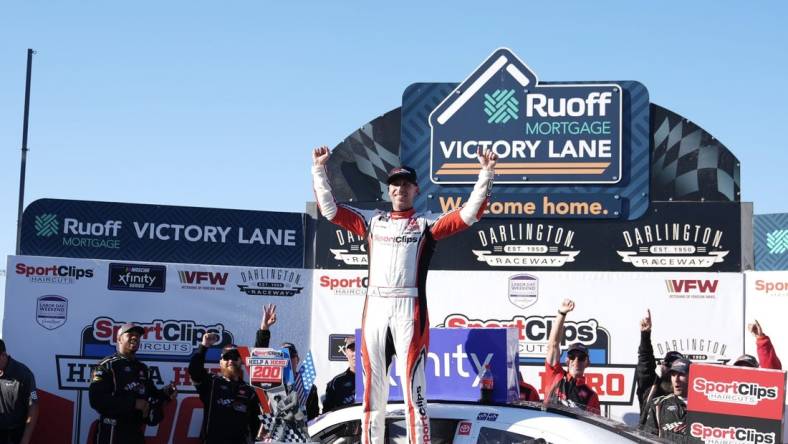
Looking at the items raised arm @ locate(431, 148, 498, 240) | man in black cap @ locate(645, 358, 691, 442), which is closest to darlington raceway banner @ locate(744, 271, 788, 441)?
man in black cap @ locate(645, 358, 691, 442)

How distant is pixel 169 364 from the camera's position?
1097 centimetres

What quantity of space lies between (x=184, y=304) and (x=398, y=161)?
2643 mm

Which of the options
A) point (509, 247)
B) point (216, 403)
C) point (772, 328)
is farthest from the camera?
point (509, 247)

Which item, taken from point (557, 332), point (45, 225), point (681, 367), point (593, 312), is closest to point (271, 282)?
point (45, 225)

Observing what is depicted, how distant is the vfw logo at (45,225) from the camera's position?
36.0ft

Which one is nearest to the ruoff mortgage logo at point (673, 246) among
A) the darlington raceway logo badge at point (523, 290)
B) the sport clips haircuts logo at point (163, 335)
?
the darlington raceway logo badge at point (523, 290)

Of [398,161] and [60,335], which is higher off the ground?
[398,161]

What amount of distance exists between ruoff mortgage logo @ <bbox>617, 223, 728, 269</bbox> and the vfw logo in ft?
18.8

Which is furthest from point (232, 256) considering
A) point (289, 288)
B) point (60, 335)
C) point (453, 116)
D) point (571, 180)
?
point (571, 180)

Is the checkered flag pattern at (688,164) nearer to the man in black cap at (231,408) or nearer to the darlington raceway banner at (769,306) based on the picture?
the darlington raceway banner at (769,306)

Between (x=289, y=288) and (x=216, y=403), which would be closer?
(x=216, y=403)

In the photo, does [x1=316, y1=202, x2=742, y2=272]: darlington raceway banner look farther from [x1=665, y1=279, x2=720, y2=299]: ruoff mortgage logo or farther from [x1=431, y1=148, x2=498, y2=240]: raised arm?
[x1=431, y1=148, x2=498, y2=240]: raised arm

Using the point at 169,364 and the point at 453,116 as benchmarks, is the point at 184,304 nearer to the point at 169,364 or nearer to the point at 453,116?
the point at 169,364

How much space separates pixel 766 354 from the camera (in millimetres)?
9586
